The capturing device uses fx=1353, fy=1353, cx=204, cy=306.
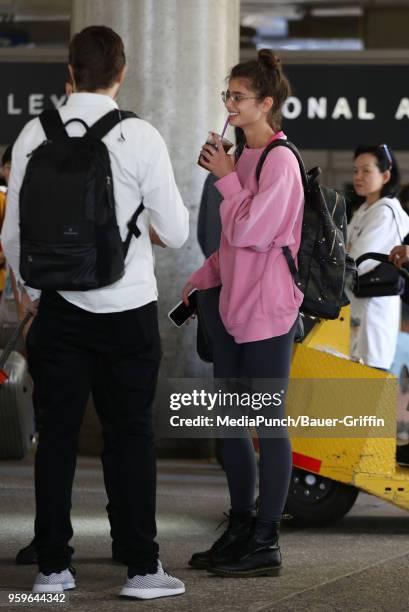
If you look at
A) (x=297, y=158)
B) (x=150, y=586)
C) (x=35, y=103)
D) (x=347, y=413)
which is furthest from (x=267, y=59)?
(x=35, y=103)

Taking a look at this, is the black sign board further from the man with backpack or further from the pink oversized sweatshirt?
the man with backpack

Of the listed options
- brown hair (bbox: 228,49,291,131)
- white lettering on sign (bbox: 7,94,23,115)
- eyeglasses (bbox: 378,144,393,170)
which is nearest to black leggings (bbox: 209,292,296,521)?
brown hair (bbox: 228,49,291,131)

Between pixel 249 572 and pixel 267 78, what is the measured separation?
1.68 meters

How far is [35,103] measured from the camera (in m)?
10.4

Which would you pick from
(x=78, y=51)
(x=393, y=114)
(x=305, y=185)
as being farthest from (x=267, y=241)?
(x=393, y=114)

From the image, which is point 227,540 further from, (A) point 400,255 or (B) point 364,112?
(B) point 364,112

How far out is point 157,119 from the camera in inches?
319

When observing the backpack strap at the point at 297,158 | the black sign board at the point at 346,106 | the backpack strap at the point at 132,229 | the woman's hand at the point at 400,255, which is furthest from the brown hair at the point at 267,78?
the black sign board at the point at 346,106

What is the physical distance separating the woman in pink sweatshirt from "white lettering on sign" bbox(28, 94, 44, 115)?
5.88 metres

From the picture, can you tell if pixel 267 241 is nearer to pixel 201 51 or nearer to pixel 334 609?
pixel 334 609

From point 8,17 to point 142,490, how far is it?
9.33 metres

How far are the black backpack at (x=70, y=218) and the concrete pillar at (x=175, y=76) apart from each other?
13.7 ft

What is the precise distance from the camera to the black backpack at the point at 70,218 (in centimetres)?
388

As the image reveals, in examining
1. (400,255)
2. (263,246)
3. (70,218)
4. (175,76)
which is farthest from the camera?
(175,76)
